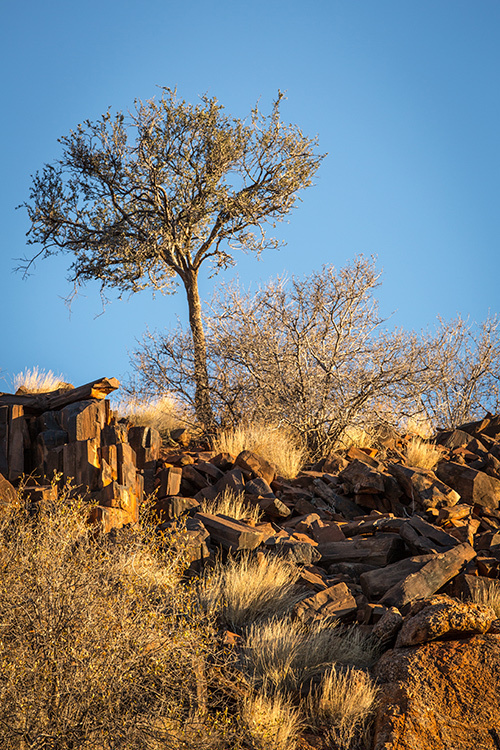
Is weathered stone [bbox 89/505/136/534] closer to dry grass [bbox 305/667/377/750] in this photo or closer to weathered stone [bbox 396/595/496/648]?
dry grass [bbox 305/667/377/750]

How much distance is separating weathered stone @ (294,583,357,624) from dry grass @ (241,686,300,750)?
4.06 feet

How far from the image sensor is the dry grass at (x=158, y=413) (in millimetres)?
15383

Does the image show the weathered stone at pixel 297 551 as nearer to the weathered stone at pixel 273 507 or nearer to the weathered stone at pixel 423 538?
the weathered stone at pixel 423 538

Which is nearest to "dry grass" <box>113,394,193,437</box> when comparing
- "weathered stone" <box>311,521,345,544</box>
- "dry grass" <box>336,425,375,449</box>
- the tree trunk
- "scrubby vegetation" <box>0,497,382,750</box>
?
the tree trunk

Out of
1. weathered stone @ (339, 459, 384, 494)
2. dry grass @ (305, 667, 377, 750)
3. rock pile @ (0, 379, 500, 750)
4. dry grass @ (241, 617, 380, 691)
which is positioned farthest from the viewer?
weathered stone @ (339, 459, 384, 494)

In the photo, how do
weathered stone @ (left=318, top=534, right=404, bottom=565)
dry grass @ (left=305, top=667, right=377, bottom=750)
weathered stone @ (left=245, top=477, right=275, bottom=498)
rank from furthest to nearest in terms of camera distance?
1. weathered stone @ (left=245, top=477, right=275, bottom=498)
2. weathered stone @ (left=318, top=534, right=404, bottom=565)
3. dry grass @ (left=305, top=667, right=377, bottom=750)

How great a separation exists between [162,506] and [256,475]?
2.12 metres

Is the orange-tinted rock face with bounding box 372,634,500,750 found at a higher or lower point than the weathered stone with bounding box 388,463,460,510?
lower

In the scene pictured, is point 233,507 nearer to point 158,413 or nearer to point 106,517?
point 106,517

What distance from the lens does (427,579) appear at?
6.50 meters

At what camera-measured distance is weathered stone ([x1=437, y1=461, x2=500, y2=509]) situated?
10.5 m

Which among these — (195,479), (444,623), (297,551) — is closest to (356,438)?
(195,479)

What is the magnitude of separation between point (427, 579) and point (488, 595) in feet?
2.11

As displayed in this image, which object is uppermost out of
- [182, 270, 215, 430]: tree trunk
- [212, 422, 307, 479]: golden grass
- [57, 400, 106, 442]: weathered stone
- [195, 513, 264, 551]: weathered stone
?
[182, 270, 215, 430]: tree trunk
